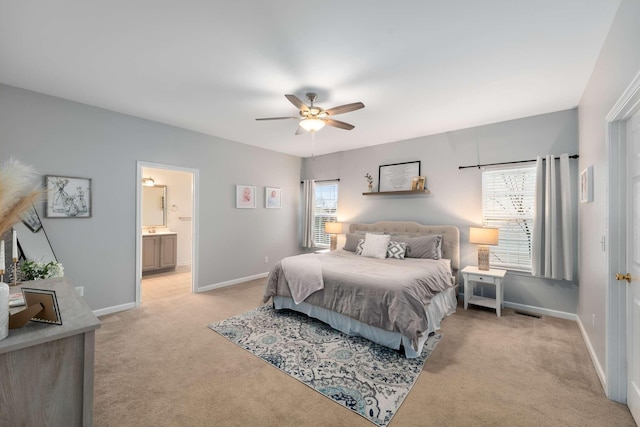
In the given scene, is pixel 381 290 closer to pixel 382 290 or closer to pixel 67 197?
pixel 382 290

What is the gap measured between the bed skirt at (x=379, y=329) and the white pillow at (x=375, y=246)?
1034 mm

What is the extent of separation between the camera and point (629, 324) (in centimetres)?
186

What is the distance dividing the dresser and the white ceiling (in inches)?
78.2

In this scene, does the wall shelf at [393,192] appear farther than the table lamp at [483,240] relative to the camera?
Yes

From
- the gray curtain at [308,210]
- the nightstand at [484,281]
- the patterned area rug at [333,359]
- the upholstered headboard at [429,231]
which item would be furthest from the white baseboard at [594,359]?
the gray curtain at [308,210]

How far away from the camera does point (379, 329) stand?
2777mm

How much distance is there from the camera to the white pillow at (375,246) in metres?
4.21

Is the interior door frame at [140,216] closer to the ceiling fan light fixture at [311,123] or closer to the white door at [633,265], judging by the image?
the ceiling fan light fixture at [311,123]

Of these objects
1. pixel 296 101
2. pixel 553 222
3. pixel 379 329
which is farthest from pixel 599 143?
pixel 296 101

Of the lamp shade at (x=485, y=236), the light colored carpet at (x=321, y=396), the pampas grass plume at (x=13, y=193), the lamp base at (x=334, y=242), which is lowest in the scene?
the light colored carpet at (x=321, y=396)

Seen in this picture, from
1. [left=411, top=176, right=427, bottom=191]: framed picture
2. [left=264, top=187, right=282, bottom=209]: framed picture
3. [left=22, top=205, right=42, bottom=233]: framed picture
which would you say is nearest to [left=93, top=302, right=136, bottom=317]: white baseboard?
[left=22, top=205, right=42, bottom=233]: framed picture

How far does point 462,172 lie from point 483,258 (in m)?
1.36

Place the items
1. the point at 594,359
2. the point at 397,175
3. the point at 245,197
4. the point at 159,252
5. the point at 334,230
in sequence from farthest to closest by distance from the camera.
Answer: the point at 159,252 < the point at 334,230 < the point at 245,197 < the point at 397,175 < the point at 594,359

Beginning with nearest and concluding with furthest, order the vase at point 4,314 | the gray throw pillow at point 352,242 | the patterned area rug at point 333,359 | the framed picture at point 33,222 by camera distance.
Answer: the vase at point 4,314
the patterned area rug at point 333,359
the framed picture at point 33,222
the gray throw pillow at point 352,242
